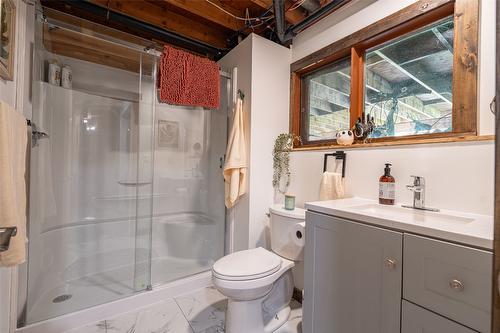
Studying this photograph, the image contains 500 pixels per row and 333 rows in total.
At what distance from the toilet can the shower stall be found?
77cm

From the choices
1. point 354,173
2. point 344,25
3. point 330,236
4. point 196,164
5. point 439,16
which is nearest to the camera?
point 330,236

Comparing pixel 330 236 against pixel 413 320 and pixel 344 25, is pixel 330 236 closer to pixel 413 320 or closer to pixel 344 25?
pixel 413 320

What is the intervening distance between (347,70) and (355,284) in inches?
56.9

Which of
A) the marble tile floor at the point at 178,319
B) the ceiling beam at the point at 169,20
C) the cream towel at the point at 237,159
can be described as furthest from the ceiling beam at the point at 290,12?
the marble tile floor at the point at 178,319

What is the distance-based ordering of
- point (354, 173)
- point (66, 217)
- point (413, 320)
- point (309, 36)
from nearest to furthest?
point (413, 320)
point (354, 173)
point (309, 36)
point (66, 217)

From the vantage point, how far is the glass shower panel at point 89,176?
5.09 ft

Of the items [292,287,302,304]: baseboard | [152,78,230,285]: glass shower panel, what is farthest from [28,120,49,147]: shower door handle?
[292,287,302,304]: baseboard

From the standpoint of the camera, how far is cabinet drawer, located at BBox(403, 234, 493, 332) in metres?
0.61

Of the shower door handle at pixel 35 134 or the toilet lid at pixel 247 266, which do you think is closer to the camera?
the toilet lid at pixel 247 266

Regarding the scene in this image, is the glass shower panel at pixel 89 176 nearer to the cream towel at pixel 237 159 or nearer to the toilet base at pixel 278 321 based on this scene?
the cream towel at pixel 237 159

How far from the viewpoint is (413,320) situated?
73 centimetres

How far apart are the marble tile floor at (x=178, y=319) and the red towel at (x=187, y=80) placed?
1.57 metres

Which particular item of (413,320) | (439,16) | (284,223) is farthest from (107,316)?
(439,16)

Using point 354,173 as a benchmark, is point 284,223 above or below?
below
